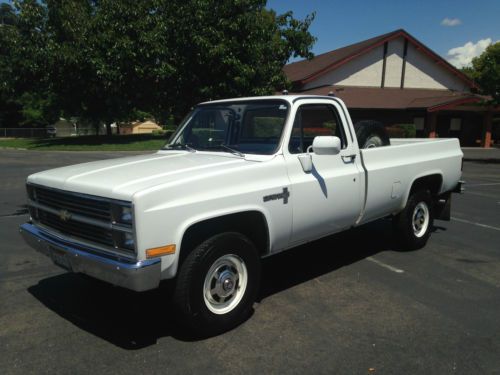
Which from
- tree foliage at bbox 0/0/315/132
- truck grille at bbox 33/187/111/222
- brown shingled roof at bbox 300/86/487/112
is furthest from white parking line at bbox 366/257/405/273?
brown shingled roof at bbox 300/86/487/112

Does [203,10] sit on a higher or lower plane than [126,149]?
higher

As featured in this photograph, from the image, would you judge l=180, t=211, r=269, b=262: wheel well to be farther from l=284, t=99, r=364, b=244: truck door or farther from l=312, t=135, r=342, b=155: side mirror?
l=312, t=135, r=342, b=155: side mirror

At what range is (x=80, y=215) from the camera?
11.2 feet

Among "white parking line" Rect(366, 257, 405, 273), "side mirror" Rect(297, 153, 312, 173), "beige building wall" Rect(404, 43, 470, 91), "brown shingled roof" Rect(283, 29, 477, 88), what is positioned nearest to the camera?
"side mirror" Rect(297, 153, 312, 173)

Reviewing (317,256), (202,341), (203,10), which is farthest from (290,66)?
(202,341)

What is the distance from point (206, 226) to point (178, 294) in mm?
586

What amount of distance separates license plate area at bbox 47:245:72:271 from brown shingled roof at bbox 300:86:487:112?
85.2 feet

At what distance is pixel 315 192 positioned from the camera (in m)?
4.20

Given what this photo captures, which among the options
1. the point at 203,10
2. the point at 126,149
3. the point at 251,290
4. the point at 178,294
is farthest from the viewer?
the point at 126,149

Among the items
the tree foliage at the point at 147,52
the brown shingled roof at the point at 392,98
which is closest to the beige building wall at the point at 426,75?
the brown shingled roof at the point at 392,98

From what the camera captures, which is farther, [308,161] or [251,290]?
[308,161]

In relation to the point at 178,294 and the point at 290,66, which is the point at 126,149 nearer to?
the point at 290,66

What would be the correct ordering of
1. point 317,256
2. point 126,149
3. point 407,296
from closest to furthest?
point 407,296, point 317,256, point 126,149

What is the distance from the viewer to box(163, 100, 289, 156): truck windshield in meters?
4.38
